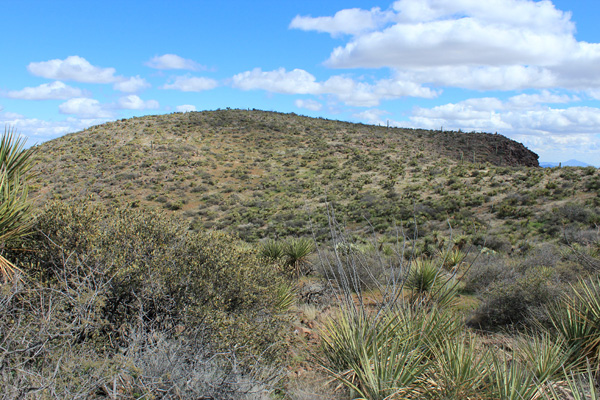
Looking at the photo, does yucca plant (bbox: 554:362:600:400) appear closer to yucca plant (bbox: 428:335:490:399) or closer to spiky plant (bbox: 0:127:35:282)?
yucca plant (bbox: 428:335:490:399)

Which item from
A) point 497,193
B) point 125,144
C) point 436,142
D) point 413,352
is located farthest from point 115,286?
point 436,142

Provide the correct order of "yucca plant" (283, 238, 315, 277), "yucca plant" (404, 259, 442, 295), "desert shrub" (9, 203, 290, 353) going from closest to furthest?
1. "desert shrub" (9, 203, 290, 353)
2. "yucca plant" (404, 259, 442, 295)
3. "yucca plant" (283, 238, 315, 277)

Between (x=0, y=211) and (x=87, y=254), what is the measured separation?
1.28 m

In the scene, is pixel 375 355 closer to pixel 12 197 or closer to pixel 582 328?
pixel 582 328

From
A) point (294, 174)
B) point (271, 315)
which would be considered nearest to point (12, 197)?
point (271, 315)

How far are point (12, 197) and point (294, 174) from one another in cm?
3217

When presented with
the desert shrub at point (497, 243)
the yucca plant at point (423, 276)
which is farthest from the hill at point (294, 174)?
the yucca plant at point (423, 276)

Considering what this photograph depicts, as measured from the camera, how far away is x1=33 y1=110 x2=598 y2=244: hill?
76.4ft

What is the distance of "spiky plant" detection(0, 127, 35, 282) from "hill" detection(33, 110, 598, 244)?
455 inches

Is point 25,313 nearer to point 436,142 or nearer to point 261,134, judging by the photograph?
point 261,134

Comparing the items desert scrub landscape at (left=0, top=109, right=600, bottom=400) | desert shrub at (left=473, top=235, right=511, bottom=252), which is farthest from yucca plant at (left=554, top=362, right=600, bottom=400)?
desert shrub at (left=473, top=235, right=511, bottom=252)

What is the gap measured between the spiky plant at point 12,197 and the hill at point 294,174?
11.6 m

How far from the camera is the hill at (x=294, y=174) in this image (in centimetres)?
2330

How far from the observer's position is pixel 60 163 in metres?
39.0
